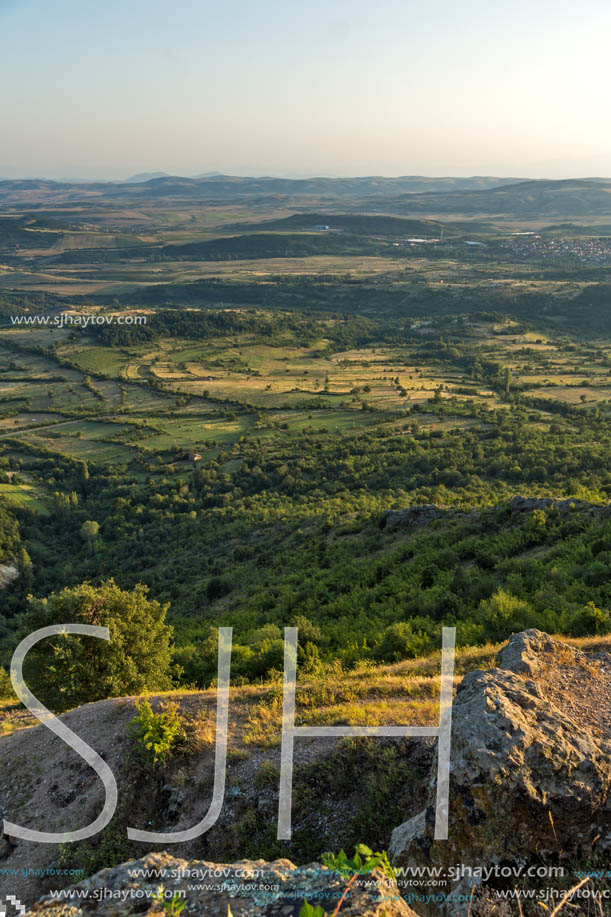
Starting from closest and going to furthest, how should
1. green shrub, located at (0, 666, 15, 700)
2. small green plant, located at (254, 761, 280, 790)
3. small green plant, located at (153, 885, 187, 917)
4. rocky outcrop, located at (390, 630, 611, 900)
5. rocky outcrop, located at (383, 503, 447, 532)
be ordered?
1. small green plant, located at (153, 885, 187, 917)
2. rocky outcrop, located at (390, 630, 611, 900)
3. small green plant, located at (254, 761, 280, 790)
4. green shrub, located at (0, 666, 15, 700)
5. rocky outcrop, located at (383, 503, 447, 532)

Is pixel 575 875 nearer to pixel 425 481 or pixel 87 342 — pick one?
pixel 425 481

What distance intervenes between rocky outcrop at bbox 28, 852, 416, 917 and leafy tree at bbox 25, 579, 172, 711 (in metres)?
10.7

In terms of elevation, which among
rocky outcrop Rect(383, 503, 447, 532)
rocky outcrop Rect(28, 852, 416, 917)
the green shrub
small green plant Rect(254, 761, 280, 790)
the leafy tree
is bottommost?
the green shrub

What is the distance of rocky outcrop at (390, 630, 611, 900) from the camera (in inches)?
305

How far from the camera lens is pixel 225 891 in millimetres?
6984

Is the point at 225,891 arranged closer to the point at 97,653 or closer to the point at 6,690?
the point at 97,653

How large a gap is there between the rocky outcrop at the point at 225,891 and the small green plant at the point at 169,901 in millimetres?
21

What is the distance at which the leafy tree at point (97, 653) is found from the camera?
1755 cm

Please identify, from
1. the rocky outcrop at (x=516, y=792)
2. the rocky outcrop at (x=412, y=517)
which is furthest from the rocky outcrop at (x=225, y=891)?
the rocky outcrop at (x=412, y=517)

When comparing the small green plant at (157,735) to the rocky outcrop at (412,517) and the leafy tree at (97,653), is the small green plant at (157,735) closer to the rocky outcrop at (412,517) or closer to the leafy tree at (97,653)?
the leafy tree at (97,653)

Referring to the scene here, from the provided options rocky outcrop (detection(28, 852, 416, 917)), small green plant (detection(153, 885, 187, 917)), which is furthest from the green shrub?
small green plant (detection(153, 885, 187, 917))

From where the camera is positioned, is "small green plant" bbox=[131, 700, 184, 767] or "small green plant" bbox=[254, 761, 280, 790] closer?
"small green plant" bbox=[254, 761, 280, 790]

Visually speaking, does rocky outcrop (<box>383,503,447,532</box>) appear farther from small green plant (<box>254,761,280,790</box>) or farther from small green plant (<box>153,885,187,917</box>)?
small green plant (<box>153,885,187,917</box>)

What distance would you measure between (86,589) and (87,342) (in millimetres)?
182595
